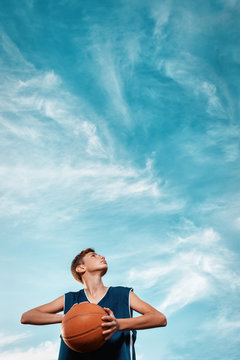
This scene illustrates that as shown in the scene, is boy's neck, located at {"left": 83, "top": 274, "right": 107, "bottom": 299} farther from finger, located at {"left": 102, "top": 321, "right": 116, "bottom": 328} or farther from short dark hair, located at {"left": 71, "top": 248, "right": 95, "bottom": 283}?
finger, located at {"left": 102, "top": 321, "right": 116, "bottom": 328}

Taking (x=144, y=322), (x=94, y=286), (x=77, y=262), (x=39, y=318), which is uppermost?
(x=77, y=262)

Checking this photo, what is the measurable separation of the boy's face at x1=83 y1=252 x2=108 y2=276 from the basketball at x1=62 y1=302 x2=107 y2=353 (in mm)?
1367

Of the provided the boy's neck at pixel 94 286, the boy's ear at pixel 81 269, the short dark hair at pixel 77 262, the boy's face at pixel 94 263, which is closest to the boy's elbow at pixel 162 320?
the boy's neck at pixel 94 286

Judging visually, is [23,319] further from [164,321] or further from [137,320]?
[164,321]

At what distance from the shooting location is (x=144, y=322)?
165 inches

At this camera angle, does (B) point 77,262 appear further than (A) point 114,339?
Yes

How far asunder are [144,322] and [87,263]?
1.74 meters

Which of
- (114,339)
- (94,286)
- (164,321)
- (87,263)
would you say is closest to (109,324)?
(114,339)

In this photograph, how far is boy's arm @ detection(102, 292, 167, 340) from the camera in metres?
3.84

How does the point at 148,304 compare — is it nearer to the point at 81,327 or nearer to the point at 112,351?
the point at 112,351

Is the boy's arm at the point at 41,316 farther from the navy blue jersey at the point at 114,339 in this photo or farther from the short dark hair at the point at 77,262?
the short dark hair at the point at 77,262

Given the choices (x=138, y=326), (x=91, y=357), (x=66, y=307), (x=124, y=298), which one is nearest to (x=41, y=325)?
(x=66, y=307)

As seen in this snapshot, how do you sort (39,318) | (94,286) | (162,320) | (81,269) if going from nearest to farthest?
1. (162,320)
2. (39,318)
3. (94,286)
4. (81,269)

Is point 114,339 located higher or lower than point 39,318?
lower
